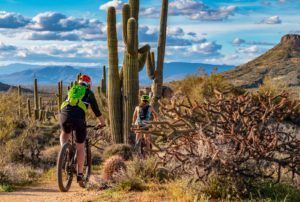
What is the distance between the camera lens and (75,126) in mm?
9406

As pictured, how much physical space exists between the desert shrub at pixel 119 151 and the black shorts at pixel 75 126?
7.26 m

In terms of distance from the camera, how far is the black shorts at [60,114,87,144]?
30.6 ft

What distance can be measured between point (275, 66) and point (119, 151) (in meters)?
80.6

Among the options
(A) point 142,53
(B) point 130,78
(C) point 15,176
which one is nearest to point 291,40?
(A) point 142,53

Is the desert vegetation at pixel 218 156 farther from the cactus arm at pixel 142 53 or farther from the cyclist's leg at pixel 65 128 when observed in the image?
the cactus arm at pixel 142 53

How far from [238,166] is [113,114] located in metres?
11.3

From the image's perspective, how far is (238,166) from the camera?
24.6 feet

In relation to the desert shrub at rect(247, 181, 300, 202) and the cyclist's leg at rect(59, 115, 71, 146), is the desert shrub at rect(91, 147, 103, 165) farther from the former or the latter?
the desert shrub at rect(247, 181, 300, 202)

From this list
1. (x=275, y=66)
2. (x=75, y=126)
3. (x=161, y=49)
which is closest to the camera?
(x=75, y=126)

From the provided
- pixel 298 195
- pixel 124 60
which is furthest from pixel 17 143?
pixel 298 195

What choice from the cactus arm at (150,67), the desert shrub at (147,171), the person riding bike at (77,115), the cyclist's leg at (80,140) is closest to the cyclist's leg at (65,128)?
the person riding bike at (77,115)

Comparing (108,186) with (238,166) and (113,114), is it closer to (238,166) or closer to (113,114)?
(238,166)

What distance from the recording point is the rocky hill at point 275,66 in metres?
81.6

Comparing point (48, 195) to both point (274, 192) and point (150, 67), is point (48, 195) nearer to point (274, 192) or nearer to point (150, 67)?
point (274, 192)
